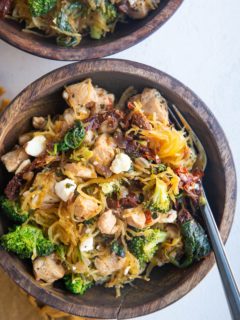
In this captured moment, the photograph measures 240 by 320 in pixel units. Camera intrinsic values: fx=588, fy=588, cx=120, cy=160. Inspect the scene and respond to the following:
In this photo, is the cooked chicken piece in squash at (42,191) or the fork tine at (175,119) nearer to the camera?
the cooked chicken piece in squash at (42,191)

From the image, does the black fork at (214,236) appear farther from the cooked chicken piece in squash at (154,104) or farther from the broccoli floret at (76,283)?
the broccoli floret at (76,283)

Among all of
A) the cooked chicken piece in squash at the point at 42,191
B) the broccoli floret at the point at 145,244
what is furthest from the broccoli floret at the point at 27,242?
the broccoli floret at the point at 145,244

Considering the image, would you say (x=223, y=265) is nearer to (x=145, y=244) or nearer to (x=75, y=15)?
(x=145, y=244)

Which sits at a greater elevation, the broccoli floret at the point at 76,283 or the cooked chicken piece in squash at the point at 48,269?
the cooked chicken piece in squash at the point at 48,269

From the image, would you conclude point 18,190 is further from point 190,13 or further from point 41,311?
point 190,13

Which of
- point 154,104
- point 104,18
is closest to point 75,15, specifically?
point 104,18

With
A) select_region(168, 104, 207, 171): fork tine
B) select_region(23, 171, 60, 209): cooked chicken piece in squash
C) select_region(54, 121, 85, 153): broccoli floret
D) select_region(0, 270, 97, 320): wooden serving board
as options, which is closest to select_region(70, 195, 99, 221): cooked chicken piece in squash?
select_region(23, 171, 60, 209): cooked chicken piece in squash

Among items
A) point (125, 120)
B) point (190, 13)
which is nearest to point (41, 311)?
point (125, 120)

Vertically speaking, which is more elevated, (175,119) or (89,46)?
(89,46)

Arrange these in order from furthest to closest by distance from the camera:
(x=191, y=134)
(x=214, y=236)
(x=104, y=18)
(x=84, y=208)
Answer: (x=104, y=18) → (x=191, y=134) → (x=214, y=236) → (x=84, y=208)
